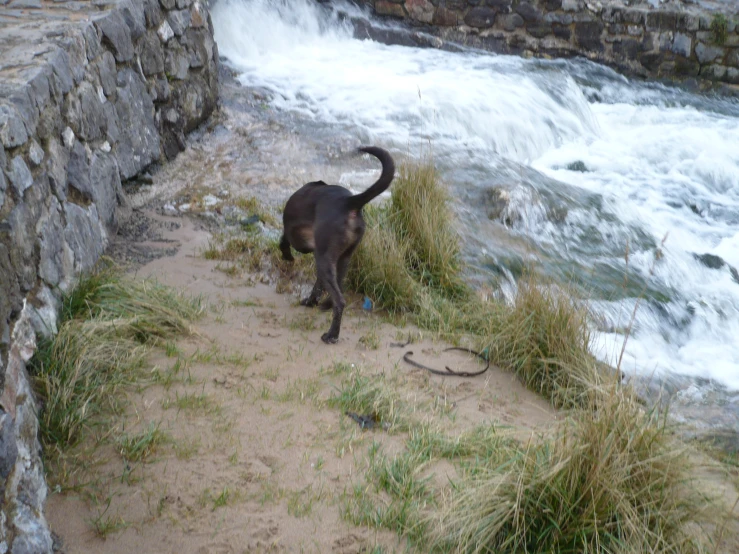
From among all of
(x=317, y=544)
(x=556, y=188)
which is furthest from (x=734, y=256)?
(x=317, y=544)

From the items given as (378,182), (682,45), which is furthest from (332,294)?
(682,45)

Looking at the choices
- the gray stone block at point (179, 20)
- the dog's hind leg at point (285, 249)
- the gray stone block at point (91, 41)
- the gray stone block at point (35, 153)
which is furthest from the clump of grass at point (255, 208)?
the gray stone block at point (35, 153)

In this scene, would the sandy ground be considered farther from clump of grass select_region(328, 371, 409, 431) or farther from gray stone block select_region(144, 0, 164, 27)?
gray stone block select_region(144, 0, 164, 27)

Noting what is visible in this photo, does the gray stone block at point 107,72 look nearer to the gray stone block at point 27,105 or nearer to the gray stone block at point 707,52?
the gray stone block at point 27,105

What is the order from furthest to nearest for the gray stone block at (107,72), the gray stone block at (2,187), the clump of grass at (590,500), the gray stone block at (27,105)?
the gray stone block at (107,72) < the gray stone block at (27,105) < the gray stone block at (2,187) < the clump of grass at (590,500)

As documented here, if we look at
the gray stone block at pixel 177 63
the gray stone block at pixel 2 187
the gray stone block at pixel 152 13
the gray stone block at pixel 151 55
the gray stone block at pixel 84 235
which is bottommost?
the gray stone block at pixel 84 235

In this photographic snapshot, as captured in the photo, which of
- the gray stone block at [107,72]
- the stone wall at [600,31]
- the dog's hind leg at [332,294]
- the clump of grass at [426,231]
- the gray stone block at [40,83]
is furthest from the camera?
the stone wall at [600,31]

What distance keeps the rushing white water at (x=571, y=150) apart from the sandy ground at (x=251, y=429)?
4.72ft

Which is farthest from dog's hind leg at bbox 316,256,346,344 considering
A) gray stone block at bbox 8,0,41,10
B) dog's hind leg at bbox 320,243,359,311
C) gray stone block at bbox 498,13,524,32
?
gray stone block at bbox 498,13,524,32

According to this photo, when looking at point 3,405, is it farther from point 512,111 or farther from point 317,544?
point 512,111

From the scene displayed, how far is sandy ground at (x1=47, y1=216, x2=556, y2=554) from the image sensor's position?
2.84 metres

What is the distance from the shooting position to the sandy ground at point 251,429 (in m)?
2.84

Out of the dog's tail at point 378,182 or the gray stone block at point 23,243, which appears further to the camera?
the dog's tail at point 378,182

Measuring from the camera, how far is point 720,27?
11.9m
